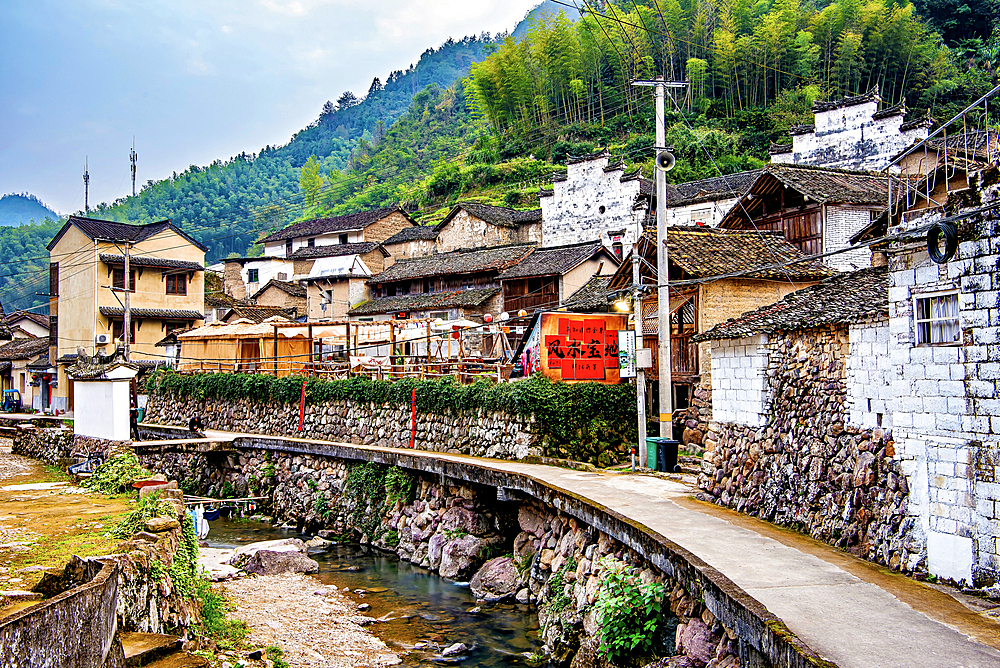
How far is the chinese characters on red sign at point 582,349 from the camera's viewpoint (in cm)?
2386

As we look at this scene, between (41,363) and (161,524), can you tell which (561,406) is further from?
(41,363)

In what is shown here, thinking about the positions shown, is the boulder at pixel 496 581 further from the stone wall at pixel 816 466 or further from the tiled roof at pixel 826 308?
the tiled roof at pixel 826 308

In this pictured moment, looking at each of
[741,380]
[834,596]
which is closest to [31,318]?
[741,380]

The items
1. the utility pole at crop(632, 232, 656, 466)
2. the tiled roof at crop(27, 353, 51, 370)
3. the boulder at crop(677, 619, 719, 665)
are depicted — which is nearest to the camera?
the boulder at crop(677, 619, 719, 665)

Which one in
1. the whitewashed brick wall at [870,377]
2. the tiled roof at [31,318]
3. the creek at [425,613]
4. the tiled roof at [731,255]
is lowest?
the creek at [425,613]

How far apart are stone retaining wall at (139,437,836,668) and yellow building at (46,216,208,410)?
15.7 metres

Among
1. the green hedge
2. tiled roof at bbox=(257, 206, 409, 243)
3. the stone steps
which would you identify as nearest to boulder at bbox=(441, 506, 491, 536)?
the green hedge

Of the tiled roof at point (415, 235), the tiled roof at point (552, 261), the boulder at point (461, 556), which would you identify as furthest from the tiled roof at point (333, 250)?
the boulder at point (461, 556)

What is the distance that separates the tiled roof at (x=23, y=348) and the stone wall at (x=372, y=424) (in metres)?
18.0

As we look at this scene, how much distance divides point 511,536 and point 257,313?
35.6 metres

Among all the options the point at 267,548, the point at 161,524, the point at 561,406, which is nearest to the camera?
the point at 161,524

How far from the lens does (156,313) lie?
147ft

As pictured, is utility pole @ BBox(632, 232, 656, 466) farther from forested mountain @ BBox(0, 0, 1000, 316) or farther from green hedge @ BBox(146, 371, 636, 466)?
forested mountain @ BBox(0, 0, 1000, 316)

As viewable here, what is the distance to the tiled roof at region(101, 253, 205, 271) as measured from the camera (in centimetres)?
4362
